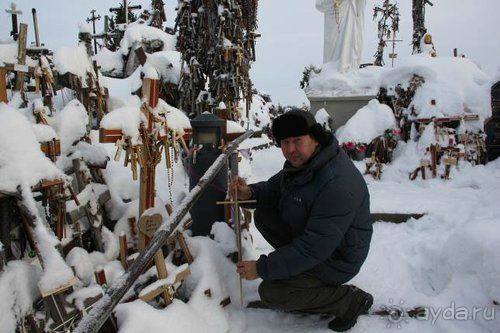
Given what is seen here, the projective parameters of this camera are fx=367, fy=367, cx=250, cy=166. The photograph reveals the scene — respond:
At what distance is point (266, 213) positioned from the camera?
318 cm

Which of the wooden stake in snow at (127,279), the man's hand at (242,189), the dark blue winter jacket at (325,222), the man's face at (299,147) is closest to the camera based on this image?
the wooden stake in snow at (127,279)

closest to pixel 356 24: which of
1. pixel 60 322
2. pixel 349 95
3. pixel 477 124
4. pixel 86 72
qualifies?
pixel 349 95

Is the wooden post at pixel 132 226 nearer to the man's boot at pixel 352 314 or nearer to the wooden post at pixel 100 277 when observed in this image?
the wooden post at pixel 100 277

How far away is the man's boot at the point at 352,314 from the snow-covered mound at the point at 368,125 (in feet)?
22.5

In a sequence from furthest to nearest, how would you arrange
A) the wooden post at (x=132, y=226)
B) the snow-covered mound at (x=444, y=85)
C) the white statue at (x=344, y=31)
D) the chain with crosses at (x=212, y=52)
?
the white statue at (x=344, y=31) → the snow-covered mound at (x=444, y=85) → the chain with crosses at (x=212, y=52) → the wooden post at (x=132, y=226)

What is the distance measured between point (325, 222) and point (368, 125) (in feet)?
23.7

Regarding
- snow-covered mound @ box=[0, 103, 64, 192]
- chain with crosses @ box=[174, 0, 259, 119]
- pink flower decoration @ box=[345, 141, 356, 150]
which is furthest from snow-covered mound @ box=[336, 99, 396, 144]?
snow-covered mound @ box=[0, 103, 64, 192]

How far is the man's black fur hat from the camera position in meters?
2.68

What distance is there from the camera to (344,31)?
12453mm

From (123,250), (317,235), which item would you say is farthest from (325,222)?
(123,250)

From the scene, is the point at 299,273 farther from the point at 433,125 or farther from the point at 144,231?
the point at 433,125

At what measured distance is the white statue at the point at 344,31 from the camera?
12445 millimetres

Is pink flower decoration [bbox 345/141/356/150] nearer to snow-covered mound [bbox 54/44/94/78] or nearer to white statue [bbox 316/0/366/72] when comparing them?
white statue [bbox 316/0/366/72]

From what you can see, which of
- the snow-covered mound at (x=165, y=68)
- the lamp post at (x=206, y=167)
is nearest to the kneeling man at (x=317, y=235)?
the lamp post at (x=206, y=167)
